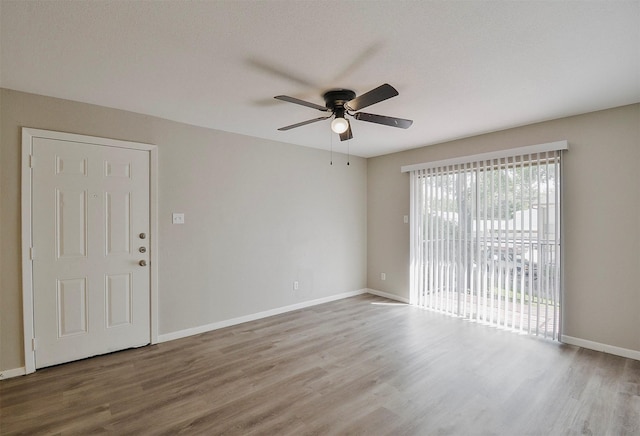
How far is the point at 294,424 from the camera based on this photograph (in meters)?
2.04

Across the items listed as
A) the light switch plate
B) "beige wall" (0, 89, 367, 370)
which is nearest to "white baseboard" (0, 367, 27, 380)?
"beige wall" (0, 89, 367, 370)

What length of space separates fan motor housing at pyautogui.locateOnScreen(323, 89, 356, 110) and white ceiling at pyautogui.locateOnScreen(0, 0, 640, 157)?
0.06m

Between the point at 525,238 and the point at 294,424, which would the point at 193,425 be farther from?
the point at 525,238

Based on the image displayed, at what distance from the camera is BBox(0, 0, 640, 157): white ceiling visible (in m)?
1.65

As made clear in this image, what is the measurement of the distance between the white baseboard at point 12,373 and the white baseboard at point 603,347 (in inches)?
213

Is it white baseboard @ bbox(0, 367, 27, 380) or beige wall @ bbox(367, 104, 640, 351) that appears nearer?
white baseboard @ bbox(0, 367, 27, 380)

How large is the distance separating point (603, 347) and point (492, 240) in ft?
4.88

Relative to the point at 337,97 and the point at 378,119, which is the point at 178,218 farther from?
the point at 378,119

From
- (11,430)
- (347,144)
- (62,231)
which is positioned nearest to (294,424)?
(11,430)

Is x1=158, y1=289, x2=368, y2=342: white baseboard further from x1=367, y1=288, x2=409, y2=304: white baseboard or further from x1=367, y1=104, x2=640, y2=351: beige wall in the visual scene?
x1=367, y1=104, x2=640, y2=351: beige wall

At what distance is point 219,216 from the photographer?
12.5 ft

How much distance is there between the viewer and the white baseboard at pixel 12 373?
2568 millimetres

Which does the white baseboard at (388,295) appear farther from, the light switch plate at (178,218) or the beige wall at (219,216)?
the light switch plate at (178,218)

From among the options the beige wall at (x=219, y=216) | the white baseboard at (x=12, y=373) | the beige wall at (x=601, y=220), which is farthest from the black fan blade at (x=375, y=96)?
the white baseboard at (x=12, y=373)
